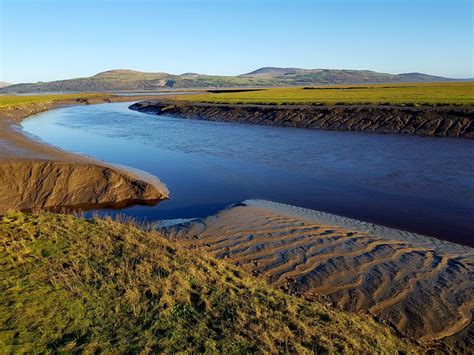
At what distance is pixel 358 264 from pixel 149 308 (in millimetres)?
6505

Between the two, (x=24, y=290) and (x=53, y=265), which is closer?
(x=24, y=290)

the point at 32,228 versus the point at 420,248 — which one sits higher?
the point at 32,228

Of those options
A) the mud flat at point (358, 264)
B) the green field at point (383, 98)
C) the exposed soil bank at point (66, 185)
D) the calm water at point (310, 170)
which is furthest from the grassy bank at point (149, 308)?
the green field at point (383, 98)

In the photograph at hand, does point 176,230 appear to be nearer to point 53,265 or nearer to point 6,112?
point 53,265

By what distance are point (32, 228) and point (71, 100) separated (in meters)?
102

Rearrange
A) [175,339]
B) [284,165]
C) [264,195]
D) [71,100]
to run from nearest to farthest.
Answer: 1. [175,339]
2. [264,195]
3. [284,165]
4. [71,100]

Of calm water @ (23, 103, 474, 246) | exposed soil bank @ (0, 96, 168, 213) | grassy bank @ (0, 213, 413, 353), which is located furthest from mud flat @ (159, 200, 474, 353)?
exposed soil bank @ (0, 96, 168, 213)

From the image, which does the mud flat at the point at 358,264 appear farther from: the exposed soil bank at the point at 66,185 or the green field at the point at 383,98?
the green field at the point at 383,98

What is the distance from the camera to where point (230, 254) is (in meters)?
12.5

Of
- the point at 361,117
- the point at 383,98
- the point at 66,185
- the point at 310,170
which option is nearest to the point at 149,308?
the point at 66,185

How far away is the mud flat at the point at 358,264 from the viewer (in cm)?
916

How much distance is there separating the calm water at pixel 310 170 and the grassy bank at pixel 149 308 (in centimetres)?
678

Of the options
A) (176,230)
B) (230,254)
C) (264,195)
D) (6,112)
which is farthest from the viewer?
(6,112)

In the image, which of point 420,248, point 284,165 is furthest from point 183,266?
point 284,165
